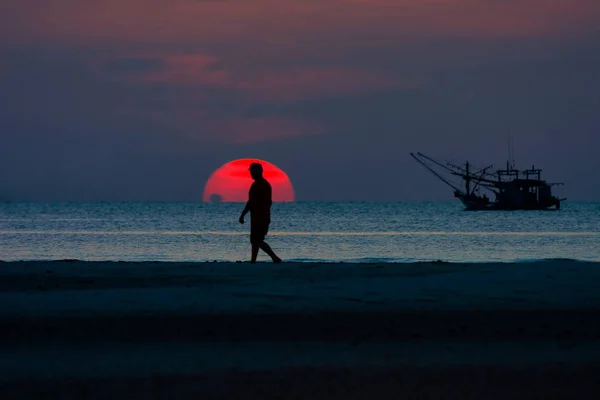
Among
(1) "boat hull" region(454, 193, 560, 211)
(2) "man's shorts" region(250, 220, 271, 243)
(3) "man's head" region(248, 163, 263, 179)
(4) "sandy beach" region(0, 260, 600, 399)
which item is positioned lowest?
(1) "boat hull" region(454, 193, 560, 211)

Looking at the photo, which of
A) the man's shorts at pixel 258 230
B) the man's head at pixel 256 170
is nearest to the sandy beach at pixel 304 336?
the man's shorts at pixel 258 230

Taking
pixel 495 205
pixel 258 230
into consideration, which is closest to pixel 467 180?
pixel 495 205

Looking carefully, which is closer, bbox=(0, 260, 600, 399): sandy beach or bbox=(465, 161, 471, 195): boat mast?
bbox=(0, 260, 600, 399): sandy beach

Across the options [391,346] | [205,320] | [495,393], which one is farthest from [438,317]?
[495,393]

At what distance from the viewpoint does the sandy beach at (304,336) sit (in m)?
6.01

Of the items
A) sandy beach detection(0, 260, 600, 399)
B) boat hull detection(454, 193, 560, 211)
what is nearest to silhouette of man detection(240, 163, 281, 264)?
sandy beach detection(0, 260, 600, 399)

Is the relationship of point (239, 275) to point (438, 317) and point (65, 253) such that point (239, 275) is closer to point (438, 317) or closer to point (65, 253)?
point (438, 317)

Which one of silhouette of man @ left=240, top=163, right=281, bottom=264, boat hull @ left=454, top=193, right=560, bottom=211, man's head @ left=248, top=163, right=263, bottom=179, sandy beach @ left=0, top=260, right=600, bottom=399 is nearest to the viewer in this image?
sandy beach @ left=0, top=260, right=600, bottom=399

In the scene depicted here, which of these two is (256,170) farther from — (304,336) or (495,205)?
(495,205)

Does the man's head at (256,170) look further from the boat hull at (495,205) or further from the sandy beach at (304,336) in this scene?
the boat hull at (495,205)

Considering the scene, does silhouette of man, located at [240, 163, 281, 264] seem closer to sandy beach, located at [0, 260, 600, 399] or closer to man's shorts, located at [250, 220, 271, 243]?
man's shorts, located at [250, 220, 271, 243]

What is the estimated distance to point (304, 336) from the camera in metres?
7.83

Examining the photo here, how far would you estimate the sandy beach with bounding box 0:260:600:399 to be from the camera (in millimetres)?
6012

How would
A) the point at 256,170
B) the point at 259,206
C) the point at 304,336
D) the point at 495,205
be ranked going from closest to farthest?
the point at 304,336 → the point at 256,170 → the point at 259,206 → the point at 495,205
